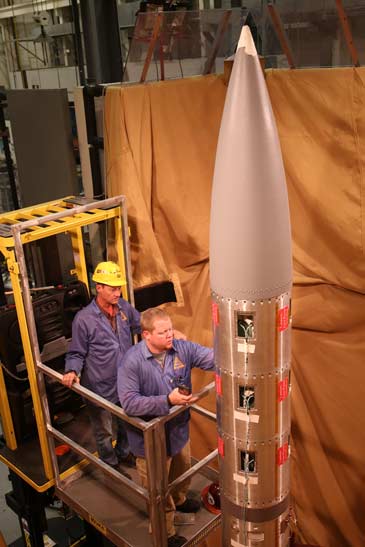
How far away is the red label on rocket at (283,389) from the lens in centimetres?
300

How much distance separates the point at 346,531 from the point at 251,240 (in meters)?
3.65

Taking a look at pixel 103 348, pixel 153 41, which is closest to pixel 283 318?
pixel 103 348

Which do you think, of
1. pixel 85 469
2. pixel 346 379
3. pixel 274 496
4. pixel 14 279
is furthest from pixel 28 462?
pixel 346 379

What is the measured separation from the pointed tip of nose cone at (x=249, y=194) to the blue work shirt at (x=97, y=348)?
1.56 metres

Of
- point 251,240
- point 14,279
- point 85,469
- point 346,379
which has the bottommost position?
point 85,469

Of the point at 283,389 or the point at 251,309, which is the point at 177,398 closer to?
the point at 283,389

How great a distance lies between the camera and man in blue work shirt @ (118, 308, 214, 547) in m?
3.36

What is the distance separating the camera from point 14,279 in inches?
157

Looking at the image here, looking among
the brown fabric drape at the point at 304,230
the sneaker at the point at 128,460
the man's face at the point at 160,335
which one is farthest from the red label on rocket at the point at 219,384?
the brown fabric drape at the point at 304,230

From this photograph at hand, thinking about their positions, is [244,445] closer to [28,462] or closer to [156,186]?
[28,462]

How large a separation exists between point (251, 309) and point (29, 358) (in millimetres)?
2107

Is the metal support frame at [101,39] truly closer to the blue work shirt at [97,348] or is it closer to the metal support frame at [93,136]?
the metal support frame at [93,136]

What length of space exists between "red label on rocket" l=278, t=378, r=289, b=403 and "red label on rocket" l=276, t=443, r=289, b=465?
0.32 metres

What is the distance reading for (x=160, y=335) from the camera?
11.1 feet
